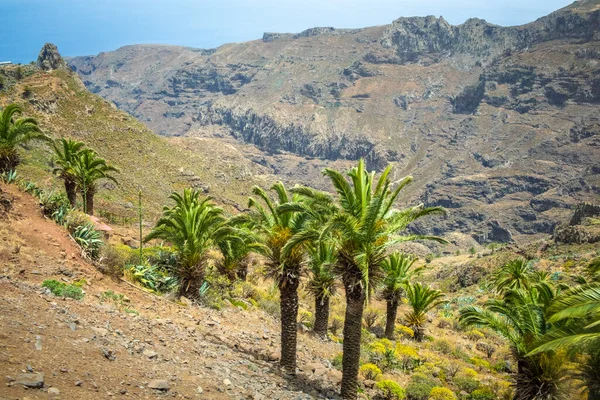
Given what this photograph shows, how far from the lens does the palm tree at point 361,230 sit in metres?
11.8

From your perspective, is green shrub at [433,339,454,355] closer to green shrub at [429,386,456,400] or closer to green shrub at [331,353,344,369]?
green shrub at [429,386,456,400]

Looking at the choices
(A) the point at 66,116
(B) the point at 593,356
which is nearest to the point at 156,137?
(A) the point at 66,116

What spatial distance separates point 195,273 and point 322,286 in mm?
5353

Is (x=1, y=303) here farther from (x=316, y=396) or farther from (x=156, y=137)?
(x=156, y=137)

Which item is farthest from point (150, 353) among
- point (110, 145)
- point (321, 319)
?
point (110, 145)

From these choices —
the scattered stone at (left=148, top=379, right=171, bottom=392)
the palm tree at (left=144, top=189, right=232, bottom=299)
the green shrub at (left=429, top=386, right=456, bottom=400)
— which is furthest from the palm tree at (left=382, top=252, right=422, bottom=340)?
the scattered stone at (left=148, top=379, right=171, bottom=392)

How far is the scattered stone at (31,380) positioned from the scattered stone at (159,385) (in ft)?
7.08

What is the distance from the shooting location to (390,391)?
1544cm

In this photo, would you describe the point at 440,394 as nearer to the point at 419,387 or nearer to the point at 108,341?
the point at 419,387

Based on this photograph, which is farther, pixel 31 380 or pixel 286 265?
pixel 286 265

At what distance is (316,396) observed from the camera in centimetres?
1269

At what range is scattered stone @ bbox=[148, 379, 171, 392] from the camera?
879 centimetres

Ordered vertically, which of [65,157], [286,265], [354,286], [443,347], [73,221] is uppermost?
[65,157]

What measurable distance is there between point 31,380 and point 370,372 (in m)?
12.7
